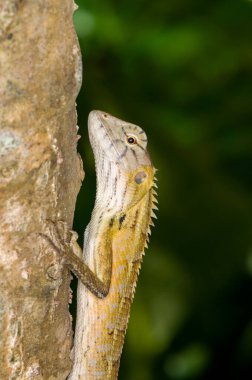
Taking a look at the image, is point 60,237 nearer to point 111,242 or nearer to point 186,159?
point 111,242

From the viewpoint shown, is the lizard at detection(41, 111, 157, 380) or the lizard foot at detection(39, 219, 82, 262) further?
the lizard at detection(41, 111, 157, 380)

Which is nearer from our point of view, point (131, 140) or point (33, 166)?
point (33, 166)

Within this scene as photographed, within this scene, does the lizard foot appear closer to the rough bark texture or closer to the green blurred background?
the rough bark texture

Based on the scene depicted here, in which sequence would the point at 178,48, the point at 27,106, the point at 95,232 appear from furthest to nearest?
the point at 178,48, the point at 95,232, the point at 27,106

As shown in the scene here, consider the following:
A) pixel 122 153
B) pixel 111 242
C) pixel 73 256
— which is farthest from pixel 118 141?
pixel 73 256

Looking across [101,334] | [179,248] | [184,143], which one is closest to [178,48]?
[184,143]

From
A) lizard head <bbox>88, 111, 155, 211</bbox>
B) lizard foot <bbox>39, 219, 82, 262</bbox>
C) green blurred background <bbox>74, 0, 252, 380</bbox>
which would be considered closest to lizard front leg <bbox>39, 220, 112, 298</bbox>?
lizard foot <bbox>39, 219, 82, 262</bbox>

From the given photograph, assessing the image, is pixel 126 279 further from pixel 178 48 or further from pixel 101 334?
pixel 178 48
